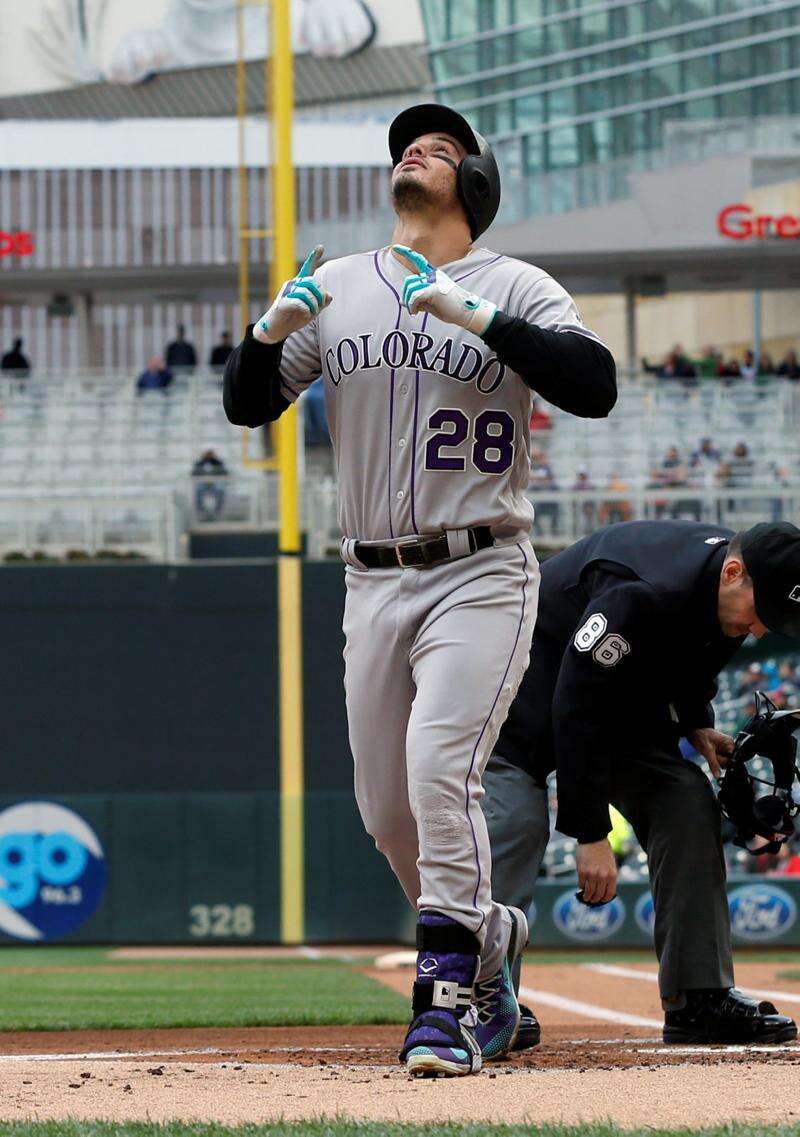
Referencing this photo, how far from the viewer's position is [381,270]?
4375mm

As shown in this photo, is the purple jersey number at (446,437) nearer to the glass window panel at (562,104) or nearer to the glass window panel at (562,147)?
the glass window panel at (562,147)

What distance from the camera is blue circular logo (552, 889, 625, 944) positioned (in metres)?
14.8

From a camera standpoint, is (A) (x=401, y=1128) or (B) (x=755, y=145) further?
(B) (x=755, y=145)

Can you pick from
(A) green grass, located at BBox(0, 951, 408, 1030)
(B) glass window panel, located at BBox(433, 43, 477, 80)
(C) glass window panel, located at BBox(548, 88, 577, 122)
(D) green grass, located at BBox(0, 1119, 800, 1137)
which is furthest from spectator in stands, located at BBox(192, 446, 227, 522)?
(B) glass window panel, located at BBox(433, 43, 477, 80)

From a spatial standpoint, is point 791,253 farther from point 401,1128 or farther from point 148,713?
point 401,1128

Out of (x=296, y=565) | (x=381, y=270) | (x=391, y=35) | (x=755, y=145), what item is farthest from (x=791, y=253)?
(x=381, y=270)

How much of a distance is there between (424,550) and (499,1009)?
47.4 inches

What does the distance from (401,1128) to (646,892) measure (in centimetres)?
1192

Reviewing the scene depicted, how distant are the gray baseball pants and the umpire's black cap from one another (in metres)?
0.60

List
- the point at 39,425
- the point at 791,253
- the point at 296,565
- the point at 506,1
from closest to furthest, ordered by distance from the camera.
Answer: the point at 296,565 → the point at 39,425 → the point at 791,253 → the point at 506,1

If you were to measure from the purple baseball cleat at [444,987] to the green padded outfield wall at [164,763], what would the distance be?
1176 centimetres

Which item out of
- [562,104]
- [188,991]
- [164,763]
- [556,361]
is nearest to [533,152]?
[562,104]

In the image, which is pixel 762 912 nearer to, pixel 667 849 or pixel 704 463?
pixel 704 463

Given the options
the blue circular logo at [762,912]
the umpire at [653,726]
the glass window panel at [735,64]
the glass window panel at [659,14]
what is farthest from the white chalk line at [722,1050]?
the glass window panel at [659,14]
